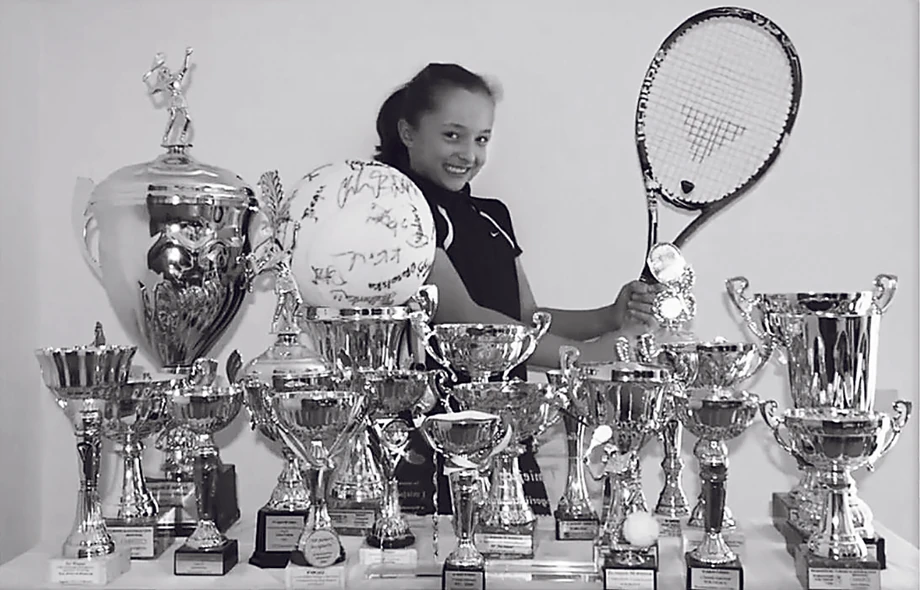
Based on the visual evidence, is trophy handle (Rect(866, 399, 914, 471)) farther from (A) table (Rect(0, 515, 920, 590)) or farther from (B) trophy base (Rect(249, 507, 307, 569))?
(B) trophy base (Rect(249, 507, 307, 569))

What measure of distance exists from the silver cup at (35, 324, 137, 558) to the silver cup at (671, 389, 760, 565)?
0.80 m

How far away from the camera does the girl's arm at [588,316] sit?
6.06ft

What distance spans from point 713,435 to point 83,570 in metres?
0.89

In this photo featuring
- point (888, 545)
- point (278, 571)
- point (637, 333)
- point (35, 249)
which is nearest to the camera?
point (278, 571)

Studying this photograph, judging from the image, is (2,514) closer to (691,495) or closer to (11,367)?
(11,367)

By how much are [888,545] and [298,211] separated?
3.42 ft

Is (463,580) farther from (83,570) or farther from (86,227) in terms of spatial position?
(86,227)

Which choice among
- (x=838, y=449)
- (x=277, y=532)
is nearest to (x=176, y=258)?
(x=277, y=532)

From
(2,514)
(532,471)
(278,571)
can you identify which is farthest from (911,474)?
(2,514)

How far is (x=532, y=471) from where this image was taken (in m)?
1.85

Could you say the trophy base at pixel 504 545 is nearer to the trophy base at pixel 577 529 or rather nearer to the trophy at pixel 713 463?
the trophy base at pixel 577 529

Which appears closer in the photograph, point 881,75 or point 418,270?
point 418,270

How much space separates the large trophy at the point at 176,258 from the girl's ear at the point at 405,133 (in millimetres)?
453

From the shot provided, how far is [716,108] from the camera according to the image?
6.14ft
